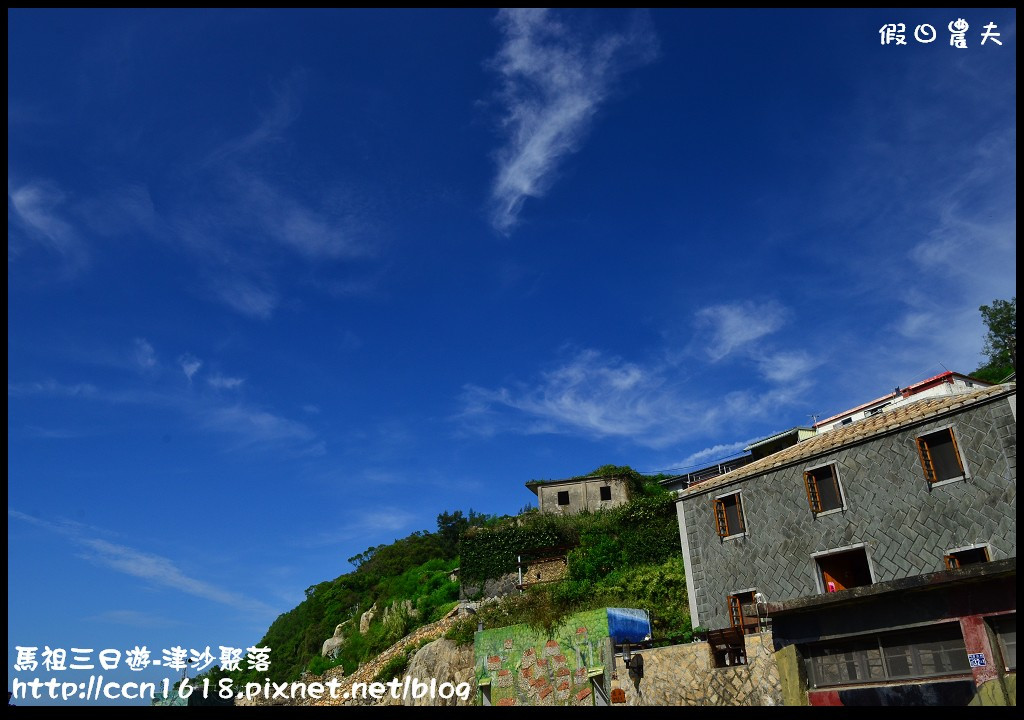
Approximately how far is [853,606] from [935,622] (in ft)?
4.97

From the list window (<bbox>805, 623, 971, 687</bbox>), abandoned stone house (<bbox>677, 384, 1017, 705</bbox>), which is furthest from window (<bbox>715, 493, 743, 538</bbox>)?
window (<bbox>805, 623, 971, 687</bbox>)

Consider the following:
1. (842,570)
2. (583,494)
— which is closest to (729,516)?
(842,570)

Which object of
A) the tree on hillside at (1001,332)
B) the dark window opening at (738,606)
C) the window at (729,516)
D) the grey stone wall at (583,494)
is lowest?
the dark window opening at (738,606)

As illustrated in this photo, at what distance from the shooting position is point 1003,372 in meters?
50.2

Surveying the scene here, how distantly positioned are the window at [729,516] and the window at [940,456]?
557 cm

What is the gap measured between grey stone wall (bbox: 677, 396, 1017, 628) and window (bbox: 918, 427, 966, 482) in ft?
0.62

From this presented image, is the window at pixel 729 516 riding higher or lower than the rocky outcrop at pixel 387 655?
higher

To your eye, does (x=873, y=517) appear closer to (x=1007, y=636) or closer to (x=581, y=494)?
(x=1007, y=636)

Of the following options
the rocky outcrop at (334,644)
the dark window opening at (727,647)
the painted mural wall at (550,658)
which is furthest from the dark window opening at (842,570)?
the rocky outcrop at (334,644)

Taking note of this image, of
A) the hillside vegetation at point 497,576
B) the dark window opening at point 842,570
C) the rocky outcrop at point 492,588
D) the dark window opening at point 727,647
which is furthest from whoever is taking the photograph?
the rocky outcrop at point 492,588

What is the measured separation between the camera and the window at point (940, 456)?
18688 millimetres

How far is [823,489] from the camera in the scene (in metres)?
21.3

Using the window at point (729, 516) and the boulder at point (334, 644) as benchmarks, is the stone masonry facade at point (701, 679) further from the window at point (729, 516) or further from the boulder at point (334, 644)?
the boulder at point (334, 644)
